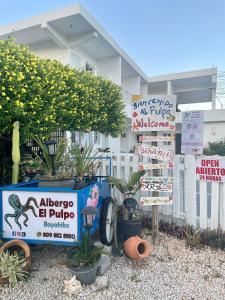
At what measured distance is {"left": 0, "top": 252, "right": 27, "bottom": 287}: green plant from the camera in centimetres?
287

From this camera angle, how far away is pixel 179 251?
3789 mm

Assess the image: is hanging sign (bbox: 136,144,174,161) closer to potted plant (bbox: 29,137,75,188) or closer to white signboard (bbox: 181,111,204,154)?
white signboard (bbox: 181,111,204,154)

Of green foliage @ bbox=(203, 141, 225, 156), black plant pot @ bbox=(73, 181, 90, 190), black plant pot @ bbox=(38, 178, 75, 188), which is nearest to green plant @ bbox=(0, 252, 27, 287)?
black plant pot @ bbox=(38, 178, 75, 188)

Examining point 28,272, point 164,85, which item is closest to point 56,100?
point 28,272

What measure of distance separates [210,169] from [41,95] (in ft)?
10.4

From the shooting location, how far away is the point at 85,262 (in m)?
2.97

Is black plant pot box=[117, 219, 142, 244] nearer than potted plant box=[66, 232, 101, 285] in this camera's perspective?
No

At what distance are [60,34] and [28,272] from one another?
8.39 meters

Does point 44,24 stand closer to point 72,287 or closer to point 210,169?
point 210,169

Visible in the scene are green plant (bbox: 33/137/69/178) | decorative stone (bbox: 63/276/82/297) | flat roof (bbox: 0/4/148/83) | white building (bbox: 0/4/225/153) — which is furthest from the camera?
white building (bbox: 0/4/225/153)

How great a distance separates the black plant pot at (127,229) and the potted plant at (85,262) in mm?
925

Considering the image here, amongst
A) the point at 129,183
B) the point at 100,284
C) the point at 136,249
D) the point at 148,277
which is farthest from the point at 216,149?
the point at 100,284

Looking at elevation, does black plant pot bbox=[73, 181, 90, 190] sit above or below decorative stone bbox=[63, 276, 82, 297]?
above

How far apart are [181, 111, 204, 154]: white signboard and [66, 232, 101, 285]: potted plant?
2.42 meters
